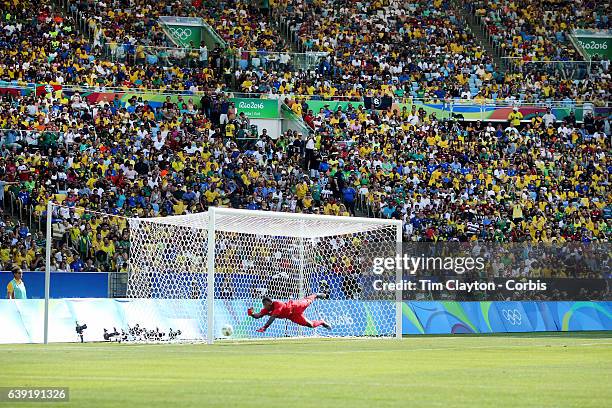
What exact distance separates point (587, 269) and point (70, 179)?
55.2ft

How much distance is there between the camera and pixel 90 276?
3133cm

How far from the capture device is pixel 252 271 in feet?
102

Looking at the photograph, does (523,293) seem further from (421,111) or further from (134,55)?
(134,55)

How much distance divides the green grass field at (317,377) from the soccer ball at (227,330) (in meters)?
7.22

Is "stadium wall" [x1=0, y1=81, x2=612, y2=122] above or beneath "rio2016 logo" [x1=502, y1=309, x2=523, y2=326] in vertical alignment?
above

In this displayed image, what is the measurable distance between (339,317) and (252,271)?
10.2 feet

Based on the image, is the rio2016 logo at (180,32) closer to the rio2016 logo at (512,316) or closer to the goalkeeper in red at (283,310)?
the rio2016 logo at (512,316)

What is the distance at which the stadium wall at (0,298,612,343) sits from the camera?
27.5 m

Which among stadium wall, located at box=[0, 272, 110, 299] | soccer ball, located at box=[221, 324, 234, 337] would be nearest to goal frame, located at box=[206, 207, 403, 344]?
soccer ball, located at box=[221, 324, 234, 337]

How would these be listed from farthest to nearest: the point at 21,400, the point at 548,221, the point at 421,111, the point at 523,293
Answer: the point at 421,111 < the point at 548,221 < the point at 523,293 < the point at 21,400

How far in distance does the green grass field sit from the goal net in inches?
265

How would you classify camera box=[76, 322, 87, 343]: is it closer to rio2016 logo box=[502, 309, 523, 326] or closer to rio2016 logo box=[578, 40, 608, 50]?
rio2016 logo box=[502, 309, 523, 326]

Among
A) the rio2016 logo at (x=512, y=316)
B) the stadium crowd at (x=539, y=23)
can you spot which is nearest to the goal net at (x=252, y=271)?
the rio2016 logo at (x=512, y=316)

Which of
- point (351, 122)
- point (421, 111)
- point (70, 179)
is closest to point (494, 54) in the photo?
point (421, 111)
